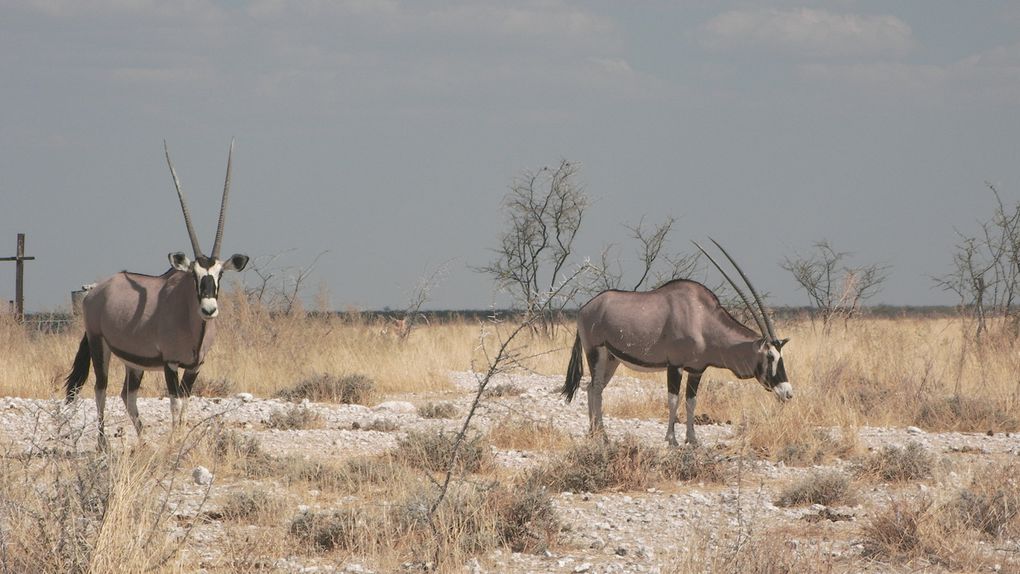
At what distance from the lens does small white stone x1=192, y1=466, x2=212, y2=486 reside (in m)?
8.57

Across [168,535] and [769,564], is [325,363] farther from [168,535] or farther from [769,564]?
[769,564]

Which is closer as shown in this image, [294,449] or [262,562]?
[262,562]

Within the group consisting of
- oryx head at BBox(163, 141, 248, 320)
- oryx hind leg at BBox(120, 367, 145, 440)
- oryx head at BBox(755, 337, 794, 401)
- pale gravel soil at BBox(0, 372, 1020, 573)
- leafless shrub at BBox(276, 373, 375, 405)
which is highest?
oryx head at BBox(163, 141, 248, 320)

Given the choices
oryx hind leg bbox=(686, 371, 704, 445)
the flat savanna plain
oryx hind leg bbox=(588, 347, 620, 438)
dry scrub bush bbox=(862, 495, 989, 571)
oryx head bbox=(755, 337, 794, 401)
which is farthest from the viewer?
oryx hind leg bbox=(588, 347, 620, 438)

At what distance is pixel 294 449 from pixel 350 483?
8.36 ft

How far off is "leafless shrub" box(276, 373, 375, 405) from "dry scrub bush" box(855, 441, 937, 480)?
6.96 meters

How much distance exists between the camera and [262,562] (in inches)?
232

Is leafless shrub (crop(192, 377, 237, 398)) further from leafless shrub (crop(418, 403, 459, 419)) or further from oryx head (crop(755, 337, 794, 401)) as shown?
oryx head (crop(755, 337, 794, 401))

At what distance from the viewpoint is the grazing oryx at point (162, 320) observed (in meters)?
10.3

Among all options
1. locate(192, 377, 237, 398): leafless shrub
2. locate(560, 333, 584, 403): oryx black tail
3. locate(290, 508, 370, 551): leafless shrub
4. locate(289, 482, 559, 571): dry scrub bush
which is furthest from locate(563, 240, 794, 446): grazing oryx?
locate(192, 377, 237, 398): leafless shrub

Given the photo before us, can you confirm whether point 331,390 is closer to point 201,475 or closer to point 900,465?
point 201,475

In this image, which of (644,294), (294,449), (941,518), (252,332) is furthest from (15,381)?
(941,518)

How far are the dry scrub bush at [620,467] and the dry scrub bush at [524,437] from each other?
147 cm

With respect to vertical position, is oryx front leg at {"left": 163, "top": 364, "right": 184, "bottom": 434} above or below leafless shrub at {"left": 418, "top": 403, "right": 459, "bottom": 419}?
above
